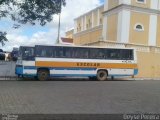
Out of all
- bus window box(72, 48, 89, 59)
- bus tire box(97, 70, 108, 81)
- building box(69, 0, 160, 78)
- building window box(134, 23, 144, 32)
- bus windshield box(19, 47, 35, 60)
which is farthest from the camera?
building window box(134, 23, 144, 32)

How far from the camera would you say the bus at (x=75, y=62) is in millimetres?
30297

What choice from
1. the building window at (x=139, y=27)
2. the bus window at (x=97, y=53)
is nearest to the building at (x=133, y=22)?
the building window at (x=139, y=27)

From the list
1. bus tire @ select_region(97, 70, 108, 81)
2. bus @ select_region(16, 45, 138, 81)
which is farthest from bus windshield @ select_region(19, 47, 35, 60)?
bus tire @ select_region(97, 70, 108, 81)

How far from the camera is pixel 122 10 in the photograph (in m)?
43.5

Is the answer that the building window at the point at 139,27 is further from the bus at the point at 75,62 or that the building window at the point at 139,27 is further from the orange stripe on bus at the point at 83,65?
the orange stripe on bus at the point at 83,65

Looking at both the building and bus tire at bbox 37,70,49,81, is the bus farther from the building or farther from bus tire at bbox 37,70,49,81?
the building

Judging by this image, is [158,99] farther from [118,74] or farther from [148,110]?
[118,74]

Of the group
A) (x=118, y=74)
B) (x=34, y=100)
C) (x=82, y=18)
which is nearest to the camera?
(x=34, y=100)

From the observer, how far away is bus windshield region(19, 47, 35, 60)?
3014 centimetres

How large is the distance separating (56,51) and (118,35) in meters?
14.9

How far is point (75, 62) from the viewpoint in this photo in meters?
31.4

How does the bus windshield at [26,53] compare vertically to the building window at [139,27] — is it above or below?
below

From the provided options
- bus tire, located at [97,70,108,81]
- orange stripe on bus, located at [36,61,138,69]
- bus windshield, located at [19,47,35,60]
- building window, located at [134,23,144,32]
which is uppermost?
building window, located at [134,23,144,32]

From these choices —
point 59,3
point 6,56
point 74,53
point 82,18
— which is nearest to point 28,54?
point 74,53
